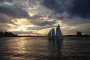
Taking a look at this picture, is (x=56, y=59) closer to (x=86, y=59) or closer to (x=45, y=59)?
(x=45, y=59)

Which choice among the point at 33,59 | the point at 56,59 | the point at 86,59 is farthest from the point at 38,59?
the point at 86,59

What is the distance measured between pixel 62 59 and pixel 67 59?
1612 millimetres

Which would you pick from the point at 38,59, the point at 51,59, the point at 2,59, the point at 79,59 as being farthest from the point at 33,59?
the point at 79,59

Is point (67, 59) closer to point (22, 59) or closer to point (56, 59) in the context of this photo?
point (56, 59)

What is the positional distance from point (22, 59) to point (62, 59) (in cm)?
1258

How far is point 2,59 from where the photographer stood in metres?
63.0

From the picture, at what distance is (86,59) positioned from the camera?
63.5 meters

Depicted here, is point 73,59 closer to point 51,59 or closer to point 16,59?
point 51,59

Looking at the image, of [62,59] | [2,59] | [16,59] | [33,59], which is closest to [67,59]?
[62,59]

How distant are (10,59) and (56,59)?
14.4 meters

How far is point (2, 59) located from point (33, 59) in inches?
379

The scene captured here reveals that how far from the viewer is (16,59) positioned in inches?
2495

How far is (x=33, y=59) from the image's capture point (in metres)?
63.7

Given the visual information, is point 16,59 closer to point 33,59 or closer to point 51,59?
point 33,59
